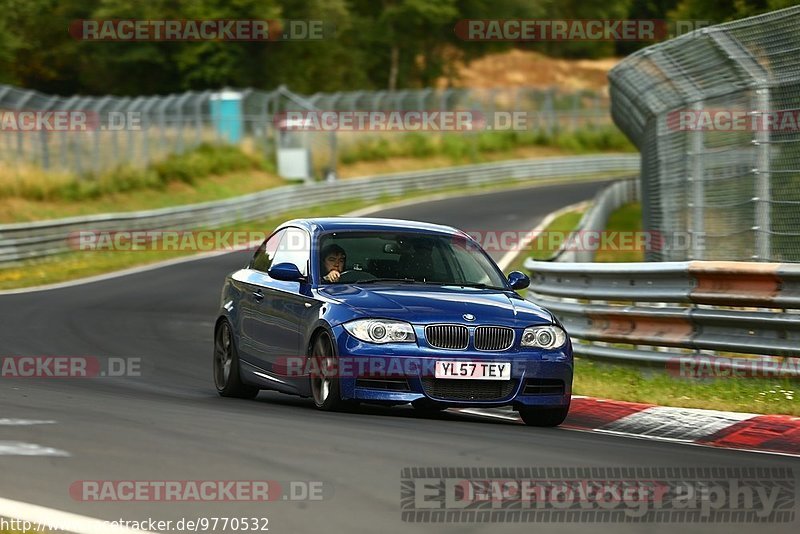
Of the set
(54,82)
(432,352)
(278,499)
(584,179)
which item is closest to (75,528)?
(278,499)

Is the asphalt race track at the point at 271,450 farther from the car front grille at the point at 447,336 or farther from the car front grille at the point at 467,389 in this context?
the car front grille at the point at 447,336

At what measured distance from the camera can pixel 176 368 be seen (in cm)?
1446

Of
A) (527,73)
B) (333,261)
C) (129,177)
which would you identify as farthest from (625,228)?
(527,73)

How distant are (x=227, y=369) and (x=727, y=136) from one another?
4810 millimetres

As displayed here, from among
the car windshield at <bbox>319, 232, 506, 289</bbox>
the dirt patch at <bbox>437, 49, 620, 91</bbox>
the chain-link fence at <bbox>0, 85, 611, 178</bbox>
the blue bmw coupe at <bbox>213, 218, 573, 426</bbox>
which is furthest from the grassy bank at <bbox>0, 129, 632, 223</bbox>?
the dirt patch at <bbox>437, 49, 620, 91</bbox>

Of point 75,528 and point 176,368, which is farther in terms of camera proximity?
point 176,368

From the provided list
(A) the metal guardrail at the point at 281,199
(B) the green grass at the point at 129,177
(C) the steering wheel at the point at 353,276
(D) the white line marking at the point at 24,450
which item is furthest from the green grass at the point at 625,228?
(D) the white line marking at the point at 24,450

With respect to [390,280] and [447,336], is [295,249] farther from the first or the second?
[447,336]

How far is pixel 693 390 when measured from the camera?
11.3 metres

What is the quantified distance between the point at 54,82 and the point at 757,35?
69.2 metres

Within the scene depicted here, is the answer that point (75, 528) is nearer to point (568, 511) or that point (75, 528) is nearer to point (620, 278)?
point (568, 511)

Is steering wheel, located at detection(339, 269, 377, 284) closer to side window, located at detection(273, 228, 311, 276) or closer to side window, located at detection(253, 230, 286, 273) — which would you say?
side window, located at detection(273, 228, 311, 276)

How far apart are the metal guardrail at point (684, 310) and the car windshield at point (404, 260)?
184 cm

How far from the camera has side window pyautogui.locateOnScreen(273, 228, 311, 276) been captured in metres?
11.0
